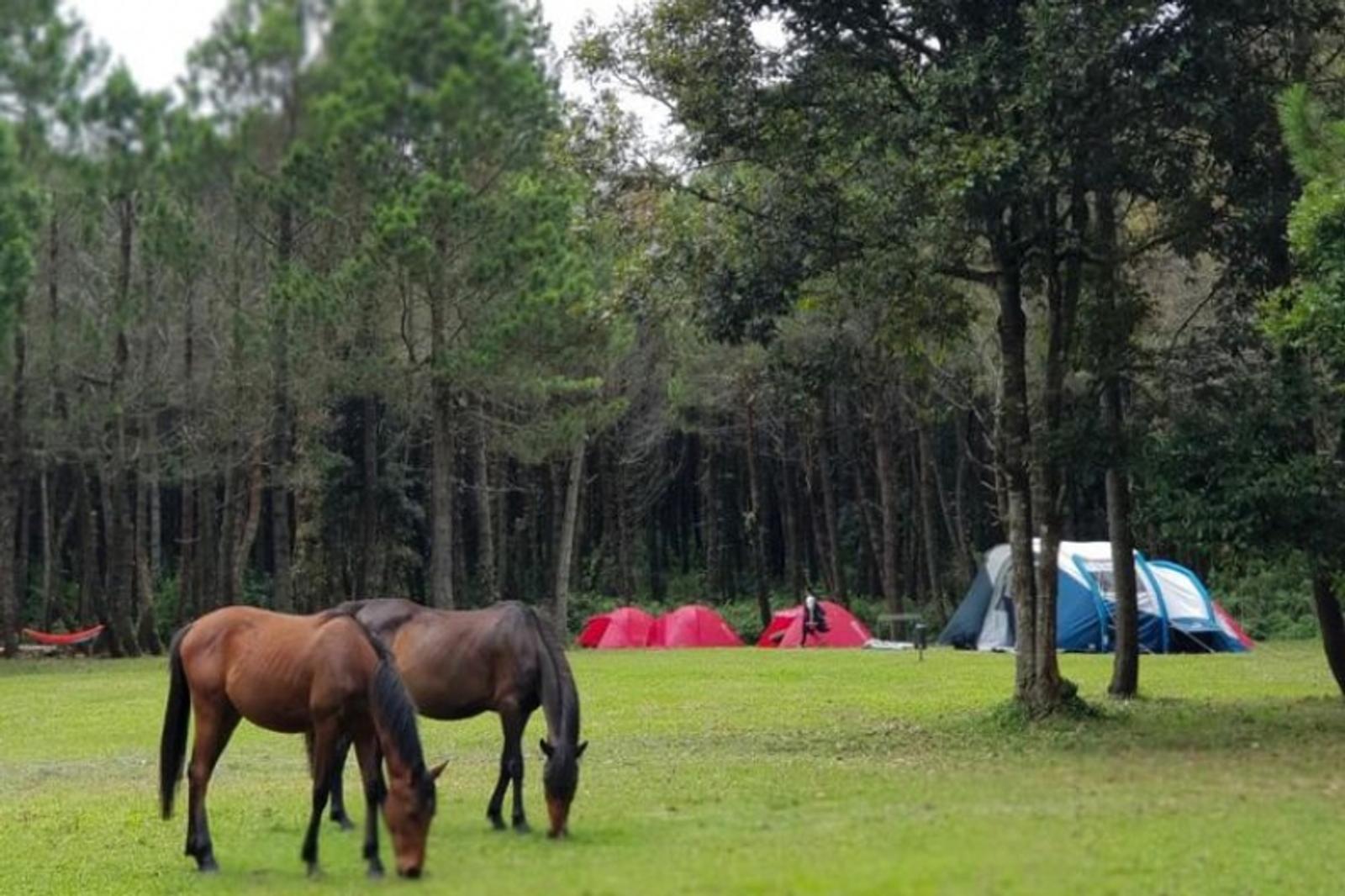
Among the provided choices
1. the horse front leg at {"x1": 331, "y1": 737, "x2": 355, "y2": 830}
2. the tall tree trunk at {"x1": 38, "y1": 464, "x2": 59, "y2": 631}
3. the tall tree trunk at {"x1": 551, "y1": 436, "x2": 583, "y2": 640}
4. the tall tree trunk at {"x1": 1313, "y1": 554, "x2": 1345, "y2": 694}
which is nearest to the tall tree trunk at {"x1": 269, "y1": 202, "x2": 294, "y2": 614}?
the horse front leg at {"x1": 331, "y1": 737, "x2": 355, "y2": 830}

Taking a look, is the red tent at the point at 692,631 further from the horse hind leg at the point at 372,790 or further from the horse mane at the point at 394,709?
the horse mane at the point at 394,709

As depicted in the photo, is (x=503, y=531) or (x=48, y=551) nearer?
(x=48, y=551)

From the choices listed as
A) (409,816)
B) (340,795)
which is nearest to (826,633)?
(340,795)

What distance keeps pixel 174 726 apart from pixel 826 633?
93.9 ft

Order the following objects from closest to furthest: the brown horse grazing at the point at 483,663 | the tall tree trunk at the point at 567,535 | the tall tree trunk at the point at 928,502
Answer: the brown horse grazing at the point at 483,663, the tall tree trunk at the point at 567,535, the tall tree trunk at the point at 928,502

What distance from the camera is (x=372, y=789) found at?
10.1 meters

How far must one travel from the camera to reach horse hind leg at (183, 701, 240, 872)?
1071cm

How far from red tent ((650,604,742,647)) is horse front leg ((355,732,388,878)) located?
30569 millimetres

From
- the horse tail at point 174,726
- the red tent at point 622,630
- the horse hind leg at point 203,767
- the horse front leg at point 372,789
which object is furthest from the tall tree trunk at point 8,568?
the horse front leg at point 372,789

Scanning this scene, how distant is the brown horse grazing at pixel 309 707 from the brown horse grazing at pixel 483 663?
0.99 m

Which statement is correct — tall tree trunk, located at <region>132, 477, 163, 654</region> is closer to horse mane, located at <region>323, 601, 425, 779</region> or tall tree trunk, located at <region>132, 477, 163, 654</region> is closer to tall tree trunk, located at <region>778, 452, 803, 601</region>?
tall tree trunk, located at <region>778, 452, 803, 601</region>

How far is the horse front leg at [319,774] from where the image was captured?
1024cm

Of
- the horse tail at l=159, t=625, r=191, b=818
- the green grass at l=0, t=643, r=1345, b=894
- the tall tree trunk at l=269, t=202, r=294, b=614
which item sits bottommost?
the green grass at l=0, t=643, r=1345, b=894

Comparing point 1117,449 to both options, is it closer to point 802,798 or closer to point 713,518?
point 802,798
